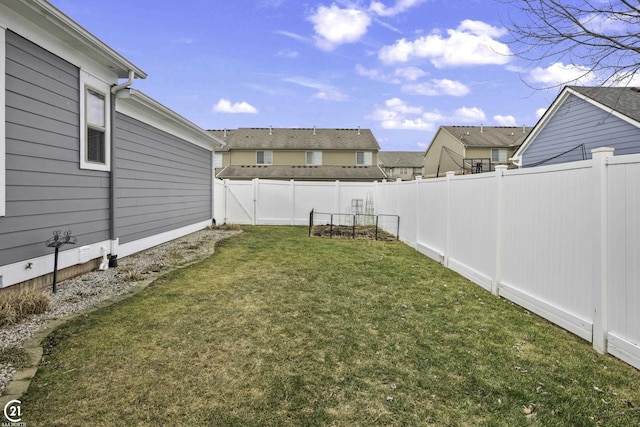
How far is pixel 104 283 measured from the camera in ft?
17.0

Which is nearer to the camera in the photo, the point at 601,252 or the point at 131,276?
the point at 601,252

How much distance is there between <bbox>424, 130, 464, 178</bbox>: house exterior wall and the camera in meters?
27.7

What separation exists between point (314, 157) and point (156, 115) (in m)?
17.8

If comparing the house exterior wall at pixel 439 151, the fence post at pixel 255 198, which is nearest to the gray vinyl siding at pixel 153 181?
the fence post at pixel 255 198

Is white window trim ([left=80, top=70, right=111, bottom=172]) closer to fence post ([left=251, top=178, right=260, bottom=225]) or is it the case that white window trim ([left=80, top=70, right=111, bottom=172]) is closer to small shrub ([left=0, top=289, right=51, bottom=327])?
small shrub ([left=0, top=289, right=51, bottom=327])

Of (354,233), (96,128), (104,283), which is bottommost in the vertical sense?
(104,283)

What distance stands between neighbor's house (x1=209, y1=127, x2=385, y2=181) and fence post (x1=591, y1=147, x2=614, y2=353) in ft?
67.5

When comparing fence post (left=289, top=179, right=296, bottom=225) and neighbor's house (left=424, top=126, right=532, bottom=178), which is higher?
neighbor's house (left=424, top=126, right=532, bottom=178)

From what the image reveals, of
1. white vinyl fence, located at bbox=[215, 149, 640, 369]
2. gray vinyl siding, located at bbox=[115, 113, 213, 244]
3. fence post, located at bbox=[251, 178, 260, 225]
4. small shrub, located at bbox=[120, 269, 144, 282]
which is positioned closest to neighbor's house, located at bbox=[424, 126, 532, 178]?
fence post, located at bbox=[251, 178, 260, 225]

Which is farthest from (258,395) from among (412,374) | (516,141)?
(516,141)

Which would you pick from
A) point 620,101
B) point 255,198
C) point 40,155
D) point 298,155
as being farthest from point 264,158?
point 40,155

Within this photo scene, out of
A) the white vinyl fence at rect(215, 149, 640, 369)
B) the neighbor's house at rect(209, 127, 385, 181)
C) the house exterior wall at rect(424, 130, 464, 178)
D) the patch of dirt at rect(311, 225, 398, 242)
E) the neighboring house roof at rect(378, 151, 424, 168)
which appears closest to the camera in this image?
the white vinyl fence at rect(215, 149, 640, 369)

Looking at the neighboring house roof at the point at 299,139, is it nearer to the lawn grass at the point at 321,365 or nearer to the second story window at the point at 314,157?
the second story window at the point at 314,157

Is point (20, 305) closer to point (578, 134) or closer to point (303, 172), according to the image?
point (578, 134)
